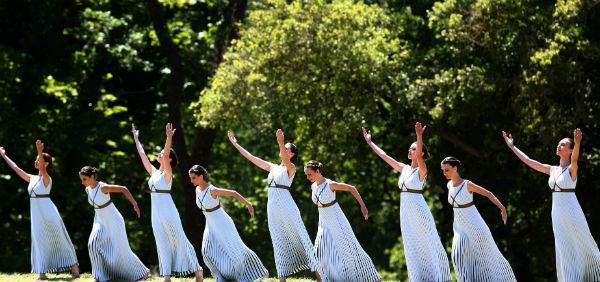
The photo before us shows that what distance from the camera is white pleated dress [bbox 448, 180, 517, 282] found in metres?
13.9

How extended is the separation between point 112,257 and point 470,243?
16.8ft

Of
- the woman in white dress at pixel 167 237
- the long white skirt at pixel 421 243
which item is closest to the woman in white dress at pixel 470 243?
the long white skirt at pixel 421 243

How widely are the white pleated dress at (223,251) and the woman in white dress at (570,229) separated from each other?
3.88 metres

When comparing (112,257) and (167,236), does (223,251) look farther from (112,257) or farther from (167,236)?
(112,257)

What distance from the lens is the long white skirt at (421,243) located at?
1418 centimetres

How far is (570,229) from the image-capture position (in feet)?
45.4

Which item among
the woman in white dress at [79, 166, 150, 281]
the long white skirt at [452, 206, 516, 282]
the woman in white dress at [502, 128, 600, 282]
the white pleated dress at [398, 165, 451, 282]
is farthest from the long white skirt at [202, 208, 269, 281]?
the woman in white dress at [502, 128, 600, 282]

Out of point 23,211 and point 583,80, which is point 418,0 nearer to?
point 583,80

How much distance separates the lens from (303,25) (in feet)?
76.3

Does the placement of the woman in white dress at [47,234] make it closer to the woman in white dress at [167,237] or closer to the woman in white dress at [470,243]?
the woman in white dress at [167,237]

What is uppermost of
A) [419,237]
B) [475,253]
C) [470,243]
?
[419,237]

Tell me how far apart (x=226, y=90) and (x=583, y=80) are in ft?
24.7

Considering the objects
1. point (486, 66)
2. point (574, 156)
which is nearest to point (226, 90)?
point (486, 66)

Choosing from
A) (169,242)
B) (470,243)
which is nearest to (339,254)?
(470,243)
